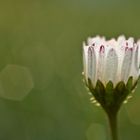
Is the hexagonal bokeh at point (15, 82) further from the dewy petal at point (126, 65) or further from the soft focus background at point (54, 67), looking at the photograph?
the dewy petal at point (126, 65)

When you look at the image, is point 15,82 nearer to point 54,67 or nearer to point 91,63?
point 54,67

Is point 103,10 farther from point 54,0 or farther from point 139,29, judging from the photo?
point 139,29

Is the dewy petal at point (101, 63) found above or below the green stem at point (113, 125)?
above

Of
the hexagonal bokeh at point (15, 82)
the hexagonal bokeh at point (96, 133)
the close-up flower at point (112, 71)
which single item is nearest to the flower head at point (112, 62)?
the close-up flower at point (112, 71)

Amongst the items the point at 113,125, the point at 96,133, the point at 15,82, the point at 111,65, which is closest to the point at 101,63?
the point at 111,65

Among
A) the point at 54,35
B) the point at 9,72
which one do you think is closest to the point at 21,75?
the point at 9,72

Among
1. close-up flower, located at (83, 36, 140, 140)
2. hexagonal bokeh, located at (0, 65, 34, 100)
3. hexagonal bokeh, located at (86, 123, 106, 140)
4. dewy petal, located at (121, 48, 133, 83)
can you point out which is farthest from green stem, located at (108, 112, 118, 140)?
hexagonal bokeh, located at (0, 65, 34, 100)
